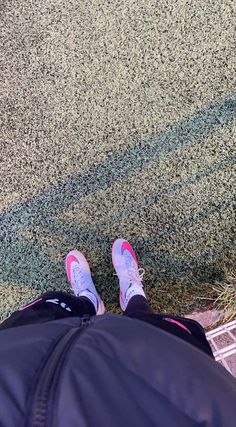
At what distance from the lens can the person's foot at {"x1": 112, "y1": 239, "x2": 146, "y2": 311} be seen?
65.5 inches

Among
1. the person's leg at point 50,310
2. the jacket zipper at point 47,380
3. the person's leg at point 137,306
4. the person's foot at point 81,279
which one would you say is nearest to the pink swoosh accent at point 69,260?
the person's foot at point 81,279

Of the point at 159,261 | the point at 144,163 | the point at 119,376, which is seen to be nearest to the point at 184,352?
the point at 119,376

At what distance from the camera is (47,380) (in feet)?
2.67

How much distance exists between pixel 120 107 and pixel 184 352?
1179mm

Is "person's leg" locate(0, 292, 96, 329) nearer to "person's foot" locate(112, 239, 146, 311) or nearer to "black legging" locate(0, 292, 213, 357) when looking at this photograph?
"black legging" locate(0, 292, 213, 357)

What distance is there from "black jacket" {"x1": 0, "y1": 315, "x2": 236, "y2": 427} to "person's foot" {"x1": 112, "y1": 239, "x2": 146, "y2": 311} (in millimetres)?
728

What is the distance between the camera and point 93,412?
77 centimetres

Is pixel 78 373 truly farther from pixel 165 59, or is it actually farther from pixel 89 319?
pixel 165 59

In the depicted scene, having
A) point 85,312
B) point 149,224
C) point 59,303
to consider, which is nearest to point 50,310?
point 59,303

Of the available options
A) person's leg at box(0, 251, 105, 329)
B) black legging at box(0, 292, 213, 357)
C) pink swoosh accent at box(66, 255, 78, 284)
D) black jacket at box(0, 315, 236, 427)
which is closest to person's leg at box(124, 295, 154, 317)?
black legging at box(0, 292, 213, 357)

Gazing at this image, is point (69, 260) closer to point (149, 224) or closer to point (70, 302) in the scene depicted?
point (70, 302)

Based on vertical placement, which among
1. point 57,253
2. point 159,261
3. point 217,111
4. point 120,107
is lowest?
point 159,261

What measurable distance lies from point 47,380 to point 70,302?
71 centimetres

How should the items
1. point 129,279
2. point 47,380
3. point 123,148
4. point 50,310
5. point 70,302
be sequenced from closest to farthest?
1. point 47,380
2. point 50,310
3. point 70,302
4. point 129,279
5. point 123,148
